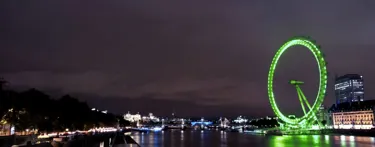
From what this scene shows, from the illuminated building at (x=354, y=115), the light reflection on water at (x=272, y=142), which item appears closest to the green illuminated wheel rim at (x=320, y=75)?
the light reflection on water at (x=272, y=142)

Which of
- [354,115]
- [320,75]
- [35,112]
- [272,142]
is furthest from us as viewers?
[354,115]

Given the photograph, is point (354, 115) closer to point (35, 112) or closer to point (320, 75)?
point (320, 75)

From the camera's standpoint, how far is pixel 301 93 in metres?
111

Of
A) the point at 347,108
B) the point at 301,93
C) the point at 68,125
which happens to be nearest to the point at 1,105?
the point at 68,125

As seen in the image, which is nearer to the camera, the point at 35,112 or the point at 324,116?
the point at 35,112

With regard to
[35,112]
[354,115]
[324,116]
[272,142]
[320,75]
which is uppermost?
[320,75]

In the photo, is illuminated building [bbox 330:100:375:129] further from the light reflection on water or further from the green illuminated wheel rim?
the light reflection on water

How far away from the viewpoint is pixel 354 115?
152 metres

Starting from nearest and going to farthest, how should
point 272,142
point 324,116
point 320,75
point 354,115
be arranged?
1. point 272,142
2. point 320,75
3. point 354,115
4. point 324,116

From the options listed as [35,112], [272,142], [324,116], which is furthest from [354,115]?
[35,112]

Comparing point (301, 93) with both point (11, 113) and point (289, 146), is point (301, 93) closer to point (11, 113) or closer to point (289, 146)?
point (289, 146)

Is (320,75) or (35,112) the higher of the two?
(320,75)

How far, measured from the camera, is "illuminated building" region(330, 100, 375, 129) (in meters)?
142

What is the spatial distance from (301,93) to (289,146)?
47812mm
